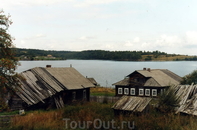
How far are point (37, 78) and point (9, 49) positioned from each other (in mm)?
9554

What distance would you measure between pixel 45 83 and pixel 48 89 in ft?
3.10

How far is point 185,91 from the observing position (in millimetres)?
22891

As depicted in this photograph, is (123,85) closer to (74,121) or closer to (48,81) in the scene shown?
(48,81)

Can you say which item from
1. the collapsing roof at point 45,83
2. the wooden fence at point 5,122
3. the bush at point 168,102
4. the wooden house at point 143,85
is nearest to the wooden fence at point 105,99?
the collapsing roof at point 45,83

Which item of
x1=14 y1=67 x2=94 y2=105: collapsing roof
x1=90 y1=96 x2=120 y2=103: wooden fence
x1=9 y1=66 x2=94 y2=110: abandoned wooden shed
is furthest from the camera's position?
x1=90 y1=96 x2=120 y2=103: wooden fence

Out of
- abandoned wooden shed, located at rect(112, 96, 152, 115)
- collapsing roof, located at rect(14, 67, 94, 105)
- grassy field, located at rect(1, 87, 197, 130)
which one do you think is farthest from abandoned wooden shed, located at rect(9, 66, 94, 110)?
abandoned wooden shed, located at rect(112, 96, 152, 115)

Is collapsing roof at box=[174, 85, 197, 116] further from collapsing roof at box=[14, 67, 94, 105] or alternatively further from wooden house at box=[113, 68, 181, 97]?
wooden house at box=[113, 68, 181, 97]

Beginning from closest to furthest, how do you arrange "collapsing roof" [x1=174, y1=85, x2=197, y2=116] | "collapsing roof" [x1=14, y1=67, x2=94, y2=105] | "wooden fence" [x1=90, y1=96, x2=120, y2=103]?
"collapsing roof" [x1=174, y1=85, x2=197, y2=116] → "collapsing roof" [x1=14, y1=67, x2=94, y2=105] → "wooden fence" [x1=90, y1=96, x2=120, y2=103]

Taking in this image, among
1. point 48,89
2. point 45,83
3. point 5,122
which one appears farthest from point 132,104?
point 45,83

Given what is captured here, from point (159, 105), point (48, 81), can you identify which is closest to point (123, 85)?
point (48, 81)

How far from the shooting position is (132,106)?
61.4 ft

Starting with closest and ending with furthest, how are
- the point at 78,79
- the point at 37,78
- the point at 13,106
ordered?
the point at 13,106, the point at 37,78, the point at 78,79

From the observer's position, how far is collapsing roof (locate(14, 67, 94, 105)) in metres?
23.4

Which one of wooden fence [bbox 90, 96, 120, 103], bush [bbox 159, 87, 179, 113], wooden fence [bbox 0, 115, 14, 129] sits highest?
bush [bbox 159, 87, 179, 113]
